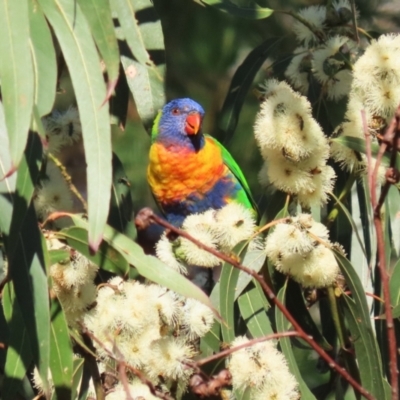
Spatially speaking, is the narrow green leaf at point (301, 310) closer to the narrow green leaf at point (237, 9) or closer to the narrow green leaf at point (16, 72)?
the narrow green leaf at point (237, 9)

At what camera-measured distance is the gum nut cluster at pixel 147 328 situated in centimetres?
129

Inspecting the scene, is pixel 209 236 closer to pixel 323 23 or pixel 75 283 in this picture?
pixel 75 283

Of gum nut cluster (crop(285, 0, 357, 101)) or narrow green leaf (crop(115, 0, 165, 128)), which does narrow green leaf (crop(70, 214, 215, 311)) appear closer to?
narrow green leaf (crop(115, 0, 165, 128))

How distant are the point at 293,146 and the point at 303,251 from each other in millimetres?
211

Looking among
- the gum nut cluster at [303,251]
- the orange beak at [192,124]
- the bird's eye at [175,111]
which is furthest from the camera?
the bird's eye at [175,111]

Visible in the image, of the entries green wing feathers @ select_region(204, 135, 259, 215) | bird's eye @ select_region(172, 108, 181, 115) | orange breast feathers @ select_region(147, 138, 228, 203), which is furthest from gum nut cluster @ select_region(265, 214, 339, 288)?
bird's eye @ select_region(172, 108, 181, 115)

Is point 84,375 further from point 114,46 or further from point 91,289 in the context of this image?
point 114,46

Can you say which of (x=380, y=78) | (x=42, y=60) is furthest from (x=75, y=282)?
(x=380, y=78)

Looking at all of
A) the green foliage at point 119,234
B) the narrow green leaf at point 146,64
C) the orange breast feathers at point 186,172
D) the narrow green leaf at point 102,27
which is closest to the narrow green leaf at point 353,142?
the green foliage at point 119,234

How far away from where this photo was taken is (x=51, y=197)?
1.63 meters

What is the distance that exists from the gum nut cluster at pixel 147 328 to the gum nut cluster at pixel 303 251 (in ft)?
0.62

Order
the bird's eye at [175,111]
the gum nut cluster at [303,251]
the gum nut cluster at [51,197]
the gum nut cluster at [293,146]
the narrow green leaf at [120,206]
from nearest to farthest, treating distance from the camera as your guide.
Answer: the gum nut cluster at [303,251] → the gum nut cluster at [293,146] → the gum nut cluster at [51,197] → the narrow green leaf at [120,206] → the bird's eye at [175,111]

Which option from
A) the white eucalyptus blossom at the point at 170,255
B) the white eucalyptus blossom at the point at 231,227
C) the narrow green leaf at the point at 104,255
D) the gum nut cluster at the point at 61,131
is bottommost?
the white eucalyptus blossom at the point at 170,255

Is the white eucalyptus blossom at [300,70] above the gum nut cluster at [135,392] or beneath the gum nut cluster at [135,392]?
above
